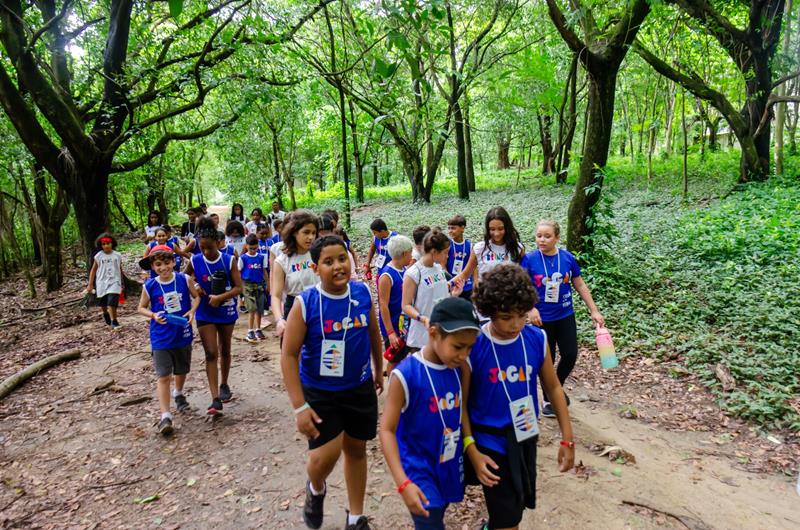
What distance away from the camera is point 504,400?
2.42 metres

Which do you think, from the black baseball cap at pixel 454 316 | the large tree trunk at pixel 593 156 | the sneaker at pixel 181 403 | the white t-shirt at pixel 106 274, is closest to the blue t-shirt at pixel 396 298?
the black baseball cap at pixel 454 316

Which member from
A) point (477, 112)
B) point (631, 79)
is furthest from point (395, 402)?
point (477, 112)

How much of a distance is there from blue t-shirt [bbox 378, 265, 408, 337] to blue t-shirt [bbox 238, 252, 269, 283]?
3950 mm

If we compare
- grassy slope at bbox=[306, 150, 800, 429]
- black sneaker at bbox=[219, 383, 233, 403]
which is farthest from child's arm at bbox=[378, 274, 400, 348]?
grassy slope at bbox=[306, 150, 800, 429]

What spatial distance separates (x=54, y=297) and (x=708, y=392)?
15253 mm

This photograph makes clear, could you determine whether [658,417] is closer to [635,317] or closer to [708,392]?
[708,392]

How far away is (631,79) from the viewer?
881 inches

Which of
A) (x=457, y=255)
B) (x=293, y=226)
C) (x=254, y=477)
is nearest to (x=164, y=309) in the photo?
(x=293, y=226)

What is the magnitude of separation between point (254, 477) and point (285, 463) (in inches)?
11.4

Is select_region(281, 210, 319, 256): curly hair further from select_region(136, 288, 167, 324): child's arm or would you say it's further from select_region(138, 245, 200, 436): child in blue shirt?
select_region(136, 288, 167, 324): child's arm

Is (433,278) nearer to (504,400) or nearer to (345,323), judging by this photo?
(345,323)

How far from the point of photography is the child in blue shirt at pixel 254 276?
766 centimetres

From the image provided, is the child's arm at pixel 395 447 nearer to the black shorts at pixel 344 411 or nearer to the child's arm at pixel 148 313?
Answer: the black shorts at pixel 344 411

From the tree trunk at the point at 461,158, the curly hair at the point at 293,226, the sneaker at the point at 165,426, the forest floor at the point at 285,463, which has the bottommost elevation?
the forest floor at the point at 285,463
